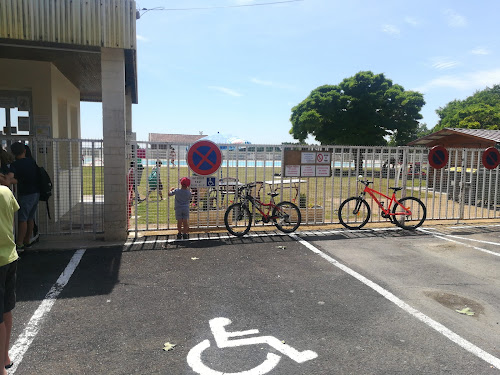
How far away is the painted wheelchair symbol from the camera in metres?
2.88

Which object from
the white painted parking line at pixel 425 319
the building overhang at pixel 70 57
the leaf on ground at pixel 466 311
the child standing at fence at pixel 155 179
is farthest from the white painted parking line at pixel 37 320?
the leaf on ground at pixel 466 311

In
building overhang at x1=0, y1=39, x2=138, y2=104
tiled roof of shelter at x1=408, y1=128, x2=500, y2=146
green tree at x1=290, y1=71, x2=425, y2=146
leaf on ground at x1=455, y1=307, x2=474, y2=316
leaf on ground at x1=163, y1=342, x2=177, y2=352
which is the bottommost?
leaf on ground at x1=163, y1=342, x2=177, y2=352

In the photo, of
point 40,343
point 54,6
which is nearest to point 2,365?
point 40,343

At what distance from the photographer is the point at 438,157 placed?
27.8 ft

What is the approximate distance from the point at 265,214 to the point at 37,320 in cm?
470

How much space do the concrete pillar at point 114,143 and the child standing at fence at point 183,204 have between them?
971mm

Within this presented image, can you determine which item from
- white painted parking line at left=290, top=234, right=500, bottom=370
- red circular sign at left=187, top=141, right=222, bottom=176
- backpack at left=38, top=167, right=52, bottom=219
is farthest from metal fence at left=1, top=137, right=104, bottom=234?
white painted parking line at left=290, top=234, right=500, bottom=370

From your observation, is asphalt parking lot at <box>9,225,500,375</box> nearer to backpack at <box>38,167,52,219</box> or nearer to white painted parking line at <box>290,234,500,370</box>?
white painted parking line at <box>290,234,500,370</box>

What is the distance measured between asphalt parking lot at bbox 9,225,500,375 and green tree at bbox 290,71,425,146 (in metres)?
27.6

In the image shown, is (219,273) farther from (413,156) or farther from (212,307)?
(413,156)

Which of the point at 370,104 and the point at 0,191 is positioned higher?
the point at 370,104

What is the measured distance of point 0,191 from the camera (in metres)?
2.59

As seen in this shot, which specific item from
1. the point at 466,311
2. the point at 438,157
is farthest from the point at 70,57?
the point at 438,157

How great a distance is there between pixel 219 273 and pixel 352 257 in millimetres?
2341
